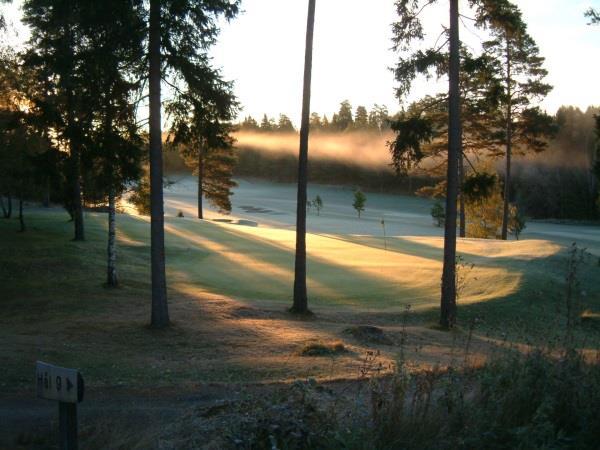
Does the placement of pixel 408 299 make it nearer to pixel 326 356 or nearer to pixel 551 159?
pixel 326 356

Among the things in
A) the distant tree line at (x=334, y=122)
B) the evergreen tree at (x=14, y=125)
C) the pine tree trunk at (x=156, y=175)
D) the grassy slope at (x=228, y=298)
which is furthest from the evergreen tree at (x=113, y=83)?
the distant tree line at (x=334, y=122)

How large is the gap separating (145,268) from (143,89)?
41.0ft

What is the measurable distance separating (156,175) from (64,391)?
403 inches

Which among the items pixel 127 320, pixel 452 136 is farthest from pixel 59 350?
pixel 452 136

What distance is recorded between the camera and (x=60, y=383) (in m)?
4.49

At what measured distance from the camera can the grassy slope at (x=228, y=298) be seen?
1084 centimetres

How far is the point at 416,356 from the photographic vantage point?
10.8 m

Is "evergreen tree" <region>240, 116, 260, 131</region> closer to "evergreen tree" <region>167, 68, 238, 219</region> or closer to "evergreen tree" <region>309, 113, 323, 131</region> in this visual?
A: "evergreen tree" <region>309, 113, 323, 131</region>

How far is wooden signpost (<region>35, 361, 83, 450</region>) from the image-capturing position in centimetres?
443

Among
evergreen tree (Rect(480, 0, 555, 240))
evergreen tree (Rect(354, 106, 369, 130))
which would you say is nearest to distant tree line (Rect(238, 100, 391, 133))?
evergreen tree (Rect(354, 106, 369, 130))

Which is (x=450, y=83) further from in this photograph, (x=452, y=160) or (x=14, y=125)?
(x=14, y=125)

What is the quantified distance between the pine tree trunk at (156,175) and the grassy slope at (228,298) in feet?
2.37

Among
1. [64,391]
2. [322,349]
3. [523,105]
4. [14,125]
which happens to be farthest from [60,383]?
[523,105]

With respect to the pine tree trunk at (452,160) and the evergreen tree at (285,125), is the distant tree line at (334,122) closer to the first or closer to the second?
the evergreen tree at (285,125)
